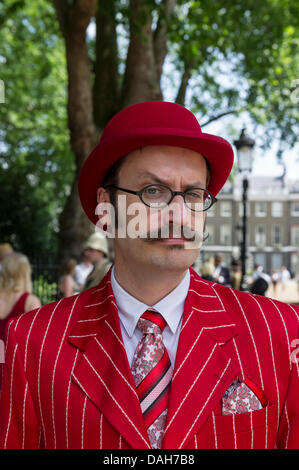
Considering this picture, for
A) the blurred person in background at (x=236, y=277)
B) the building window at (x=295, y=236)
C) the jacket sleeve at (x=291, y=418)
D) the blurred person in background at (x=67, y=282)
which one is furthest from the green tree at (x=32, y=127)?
the building window at (x=295, y=236)

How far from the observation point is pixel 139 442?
1.49 metres

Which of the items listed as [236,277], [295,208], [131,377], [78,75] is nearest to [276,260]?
[295,208]

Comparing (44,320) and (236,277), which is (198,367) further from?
(236,277)

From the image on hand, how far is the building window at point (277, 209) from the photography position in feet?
211

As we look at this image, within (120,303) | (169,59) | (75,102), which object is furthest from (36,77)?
(120,303)

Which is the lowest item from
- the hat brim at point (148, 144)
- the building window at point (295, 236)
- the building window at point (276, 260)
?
the building window at point (276, 260)

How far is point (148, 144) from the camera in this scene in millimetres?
1678

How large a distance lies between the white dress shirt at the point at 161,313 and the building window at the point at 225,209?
2410 inches

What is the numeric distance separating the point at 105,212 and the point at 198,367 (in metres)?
0.61

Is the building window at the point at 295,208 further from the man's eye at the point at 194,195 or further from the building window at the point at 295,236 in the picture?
the man's eye at the point at 194,195

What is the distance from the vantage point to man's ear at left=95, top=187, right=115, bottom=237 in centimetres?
180

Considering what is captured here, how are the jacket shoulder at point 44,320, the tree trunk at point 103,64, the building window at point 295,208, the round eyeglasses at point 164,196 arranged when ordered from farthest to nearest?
the building window at point 295,208, the tree trunk at point 103,64, the jacket shoulder at point 44,320, the round eyeglasses at point 164,196

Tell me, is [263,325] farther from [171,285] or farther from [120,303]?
[120,303]

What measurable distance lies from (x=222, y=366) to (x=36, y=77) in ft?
→ 70.4
